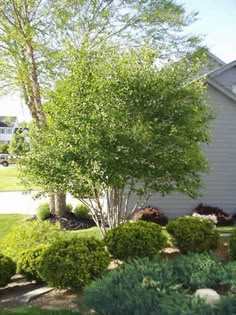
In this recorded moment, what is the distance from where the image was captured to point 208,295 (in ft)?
13.9

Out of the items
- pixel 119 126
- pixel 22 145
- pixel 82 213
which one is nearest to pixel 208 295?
pixel 119 126

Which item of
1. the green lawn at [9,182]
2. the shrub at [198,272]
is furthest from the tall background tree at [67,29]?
the green lawn at [9,182]

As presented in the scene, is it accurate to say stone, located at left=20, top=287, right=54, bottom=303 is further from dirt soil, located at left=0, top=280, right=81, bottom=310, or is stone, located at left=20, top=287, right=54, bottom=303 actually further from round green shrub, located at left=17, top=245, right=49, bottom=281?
round green shrub, located at left=17, top=245, right=49, bottom=281

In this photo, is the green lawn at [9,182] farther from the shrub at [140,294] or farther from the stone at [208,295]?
the stone at [208,295]

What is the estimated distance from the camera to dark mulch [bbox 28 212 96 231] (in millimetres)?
12684

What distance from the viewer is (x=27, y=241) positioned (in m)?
7.08

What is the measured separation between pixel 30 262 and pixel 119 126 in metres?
2.59

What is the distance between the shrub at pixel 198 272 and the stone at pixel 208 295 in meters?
0.17

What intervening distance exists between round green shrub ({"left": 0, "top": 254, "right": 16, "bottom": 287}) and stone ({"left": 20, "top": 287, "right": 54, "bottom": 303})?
43 centimetres

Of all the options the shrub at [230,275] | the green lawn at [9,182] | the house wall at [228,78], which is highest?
the house wall at [228,78]

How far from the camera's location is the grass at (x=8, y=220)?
41.6 feet

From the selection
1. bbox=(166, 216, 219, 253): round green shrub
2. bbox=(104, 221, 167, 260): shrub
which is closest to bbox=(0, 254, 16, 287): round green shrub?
A: bbox=(104, 221, 167, 260): shrub

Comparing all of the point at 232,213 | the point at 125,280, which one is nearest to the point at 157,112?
the point at 125,280

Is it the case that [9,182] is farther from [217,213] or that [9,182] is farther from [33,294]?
[33,294]
